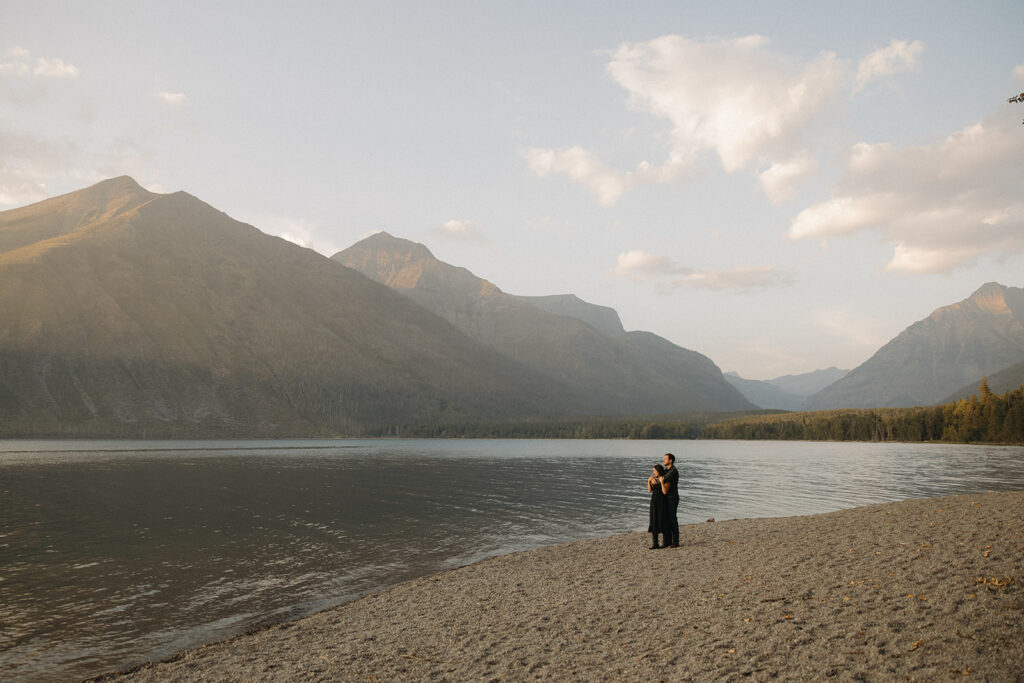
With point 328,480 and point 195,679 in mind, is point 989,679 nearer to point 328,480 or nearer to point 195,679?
point 195,679

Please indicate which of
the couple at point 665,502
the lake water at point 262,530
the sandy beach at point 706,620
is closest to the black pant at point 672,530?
the couple at point 665,502

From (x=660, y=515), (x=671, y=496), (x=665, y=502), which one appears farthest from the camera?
(x=660, y=515)

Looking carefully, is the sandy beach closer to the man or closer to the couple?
the man

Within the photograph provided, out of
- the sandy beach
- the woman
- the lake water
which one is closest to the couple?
the woman

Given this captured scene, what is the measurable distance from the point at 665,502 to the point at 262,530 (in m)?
31.6

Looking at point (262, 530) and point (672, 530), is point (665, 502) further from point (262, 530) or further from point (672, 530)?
point (262, 530)

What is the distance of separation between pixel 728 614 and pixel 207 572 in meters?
27.1

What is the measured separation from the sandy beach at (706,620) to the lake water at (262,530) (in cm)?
486

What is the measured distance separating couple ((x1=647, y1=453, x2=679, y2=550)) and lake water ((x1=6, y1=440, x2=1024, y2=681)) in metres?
10.8

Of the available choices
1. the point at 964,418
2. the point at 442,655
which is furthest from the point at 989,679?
the point at 964,418

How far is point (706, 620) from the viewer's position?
1702cm

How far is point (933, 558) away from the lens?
1955 cm

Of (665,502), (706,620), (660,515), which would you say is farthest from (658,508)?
(706,620)

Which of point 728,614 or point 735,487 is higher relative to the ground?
point 728,614
